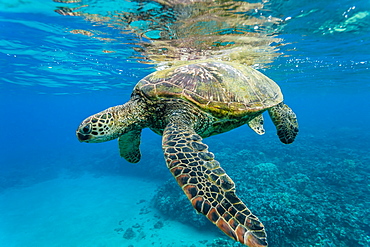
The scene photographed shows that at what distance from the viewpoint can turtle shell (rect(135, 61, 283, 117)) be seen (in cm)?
353

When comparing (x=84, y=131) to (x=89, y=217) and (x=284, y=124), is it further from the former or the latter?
(x=89, y=217)

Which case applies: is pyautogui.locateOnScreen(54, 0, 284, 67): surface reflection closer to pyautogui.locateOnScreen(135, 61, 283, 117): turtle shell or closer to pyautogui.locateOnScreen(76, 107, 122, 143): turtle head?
pyautogui.locateOnScreen(135, 61, 283, 117): turtle shell

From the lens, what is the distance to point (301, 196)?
9.79m

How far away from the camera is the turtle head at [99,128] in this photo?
10.9 ft

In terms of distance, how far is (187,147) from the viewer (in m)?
2.72

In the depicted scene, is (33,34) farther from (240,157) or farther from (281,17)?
(240,157)

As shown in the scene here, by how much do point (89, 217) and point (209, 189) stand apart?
48.3 feet

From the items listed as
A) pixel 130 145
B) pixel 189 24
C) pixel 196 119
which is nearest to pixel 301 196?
pixel 196 119

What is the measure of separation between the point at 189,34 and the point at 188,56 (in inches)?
121

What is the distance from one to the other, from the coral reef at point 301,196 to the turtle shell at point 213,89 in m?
6.30

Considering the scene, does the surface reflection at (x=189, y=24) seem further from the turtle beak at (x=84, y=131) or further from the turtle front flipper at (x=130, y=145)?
the turtle beak at (x=84, y=131)

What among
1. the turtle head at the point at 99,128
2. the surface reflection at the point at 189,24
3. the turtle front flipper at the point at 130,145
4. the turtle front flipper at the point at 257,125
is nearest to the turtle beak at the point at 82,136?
the turtle head at the point at 99,128

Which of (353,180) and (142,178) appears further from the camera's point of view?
(142,178)

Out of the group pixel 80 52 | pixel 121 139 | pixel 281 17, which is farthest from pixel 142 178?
pixel 281 17
